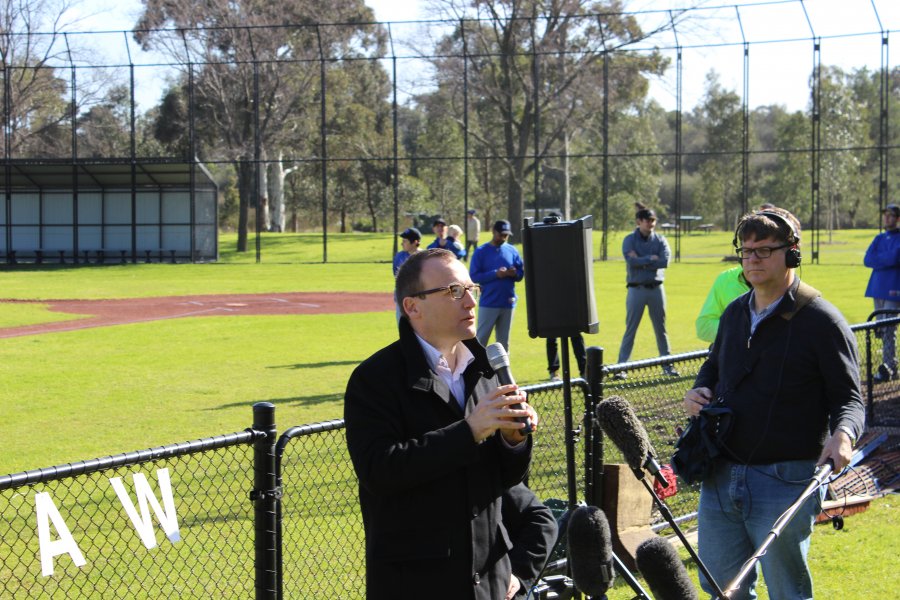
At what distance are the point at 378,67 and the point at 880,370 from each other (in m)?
70.2

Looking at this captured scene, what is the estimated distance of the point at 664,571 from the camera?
3.32 metres

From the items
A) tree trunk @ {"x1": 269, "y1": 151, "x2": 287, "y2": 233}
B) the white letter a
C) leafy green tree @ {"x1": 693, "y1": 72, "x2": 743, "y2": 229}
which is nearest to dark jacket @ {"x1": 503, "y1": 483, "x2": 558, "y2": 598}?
the white letter a

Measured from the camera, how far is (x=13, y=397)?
540 inches

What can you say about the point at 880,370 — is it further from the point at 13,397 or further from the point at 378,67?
the point at 378,67

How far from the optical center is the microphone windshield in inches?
137

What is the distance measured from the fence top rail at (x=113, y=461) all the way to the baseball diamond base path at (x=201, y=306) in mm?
17461

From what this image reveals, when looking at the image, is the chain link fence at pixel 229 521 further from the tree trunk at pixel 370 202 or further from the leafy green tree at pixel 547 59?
the tree trunk at pixel 370 202

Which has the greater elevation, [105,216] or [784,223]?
[105,216]

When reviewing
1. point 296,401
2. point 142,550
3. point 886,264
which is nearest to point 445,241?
point 296,401

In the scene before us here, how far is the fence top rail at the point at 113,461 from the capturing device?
4.35 metres

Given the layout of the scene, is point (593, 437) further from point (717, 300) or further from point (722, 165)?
point (722, 165)

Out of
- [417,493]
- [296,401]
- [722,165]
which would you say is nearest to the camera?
[417,493]

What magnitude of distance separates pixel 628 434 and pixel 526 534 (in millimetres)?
500

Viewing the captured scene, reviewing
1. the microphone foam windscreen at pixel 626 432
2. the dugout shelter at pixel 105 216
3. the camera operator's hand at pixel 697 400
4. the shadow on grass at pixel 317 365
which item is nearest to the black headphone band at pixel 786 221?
the camera operator's hand at pixel 697 400
